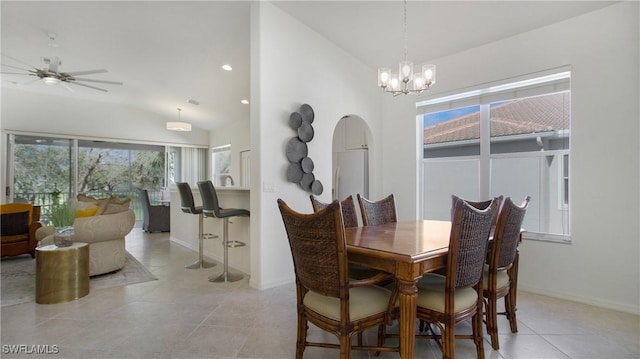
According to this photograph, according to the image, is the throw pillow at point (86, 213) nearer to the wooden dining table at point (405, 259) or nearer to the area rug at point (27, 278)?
the area rug at point (27, 278)

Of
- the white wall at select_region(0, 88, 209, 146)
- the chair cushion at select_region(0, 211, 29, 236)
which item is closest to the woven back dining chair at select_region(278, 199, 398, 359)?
the chair cushion at select_region(0, 211, 29, 236)

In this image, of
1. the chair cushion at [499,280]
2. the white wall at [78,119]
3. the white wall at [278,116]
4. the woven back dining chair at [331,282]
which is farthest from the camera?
the white wall at [78,119]

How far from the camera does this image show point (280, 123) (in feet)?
11.2

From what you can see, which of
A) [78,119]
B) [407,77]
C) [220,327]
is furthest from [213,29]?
[78,119]

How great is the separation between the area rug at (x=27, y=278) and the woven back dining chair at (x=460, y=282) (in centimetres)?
320

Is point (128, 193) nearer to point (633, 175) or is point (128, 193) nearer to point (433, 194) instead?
point (433, 194)

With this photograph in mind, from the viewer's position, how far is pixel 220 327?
232 centimetres

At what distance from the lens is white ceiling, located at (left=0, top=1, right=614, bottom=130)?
3127 millimetres

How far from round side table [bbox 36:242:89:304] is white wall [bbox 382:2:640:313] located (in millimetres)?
4572

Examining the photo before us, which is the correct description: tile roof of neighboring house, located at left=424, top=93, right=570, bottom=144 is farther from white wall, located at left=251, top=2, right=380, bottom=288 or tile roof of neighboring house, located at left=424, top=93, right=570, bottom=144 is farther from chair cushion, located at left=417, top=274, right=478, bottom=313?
chair cushion, located at left=417, top=274, right=478, bottom=313

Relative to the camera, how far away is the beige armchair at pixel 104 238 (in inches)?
134

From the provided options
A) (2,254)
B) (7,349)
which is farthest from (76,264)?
(2,254)

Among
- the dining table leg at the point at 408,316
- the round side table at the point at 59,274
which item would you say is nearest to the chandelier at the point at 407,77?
the dining table leg at the point at 408,316

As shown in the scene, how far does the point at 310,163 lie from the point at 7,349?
2870 millimetres
